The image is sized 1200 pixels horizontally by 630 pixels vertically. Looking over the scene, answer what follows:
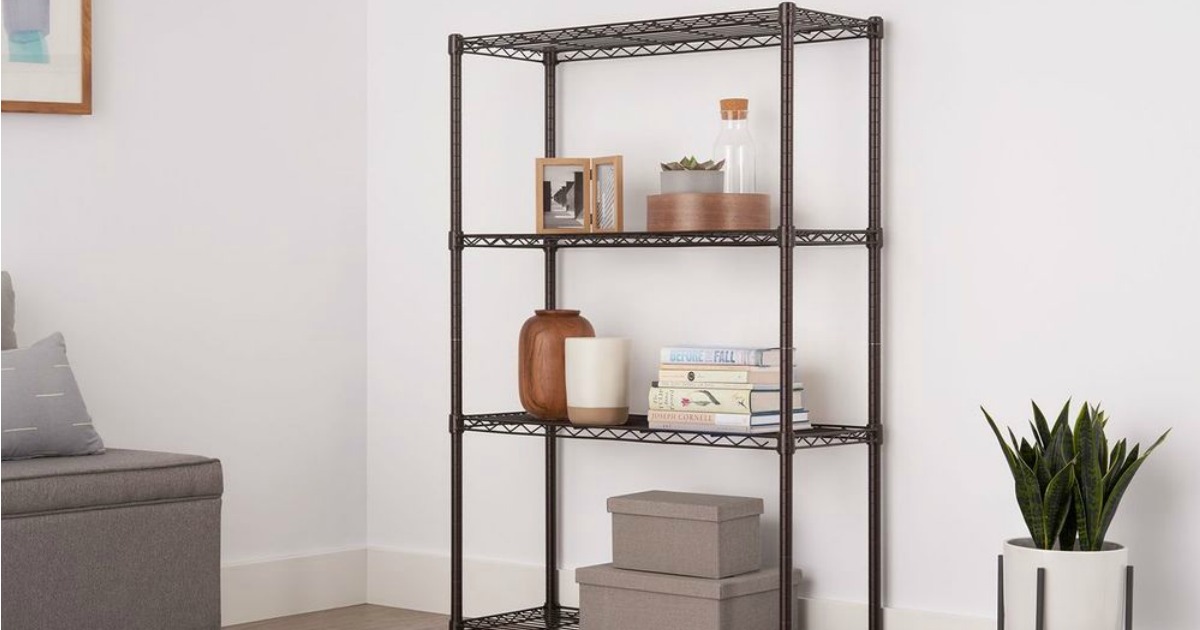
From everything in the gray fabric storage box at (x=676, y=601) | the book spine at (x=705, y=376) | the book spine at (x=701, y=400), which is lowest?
the gray fabric storage box at (x=676, y=601)

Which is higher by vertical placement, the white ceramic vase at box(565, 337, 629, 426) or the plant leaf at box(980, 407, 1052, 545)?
the white ceramic vase at box(565, 337, 629, 426)

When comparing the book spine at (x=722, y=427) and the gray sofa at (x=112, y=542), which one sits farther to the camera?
the book spine at (x=722, y=427)

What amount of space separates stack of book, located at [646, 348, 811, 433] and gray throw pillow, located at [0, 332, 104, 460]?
4.06 feet

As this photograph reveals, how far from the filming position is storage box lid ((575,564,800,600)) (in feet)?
10.2

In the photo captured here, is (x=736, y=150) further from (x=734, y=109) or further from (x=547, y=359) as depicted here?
(x=547, y=359)

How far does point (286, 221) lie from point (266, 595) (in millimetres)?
996

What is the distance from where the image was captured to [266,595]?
152 inches

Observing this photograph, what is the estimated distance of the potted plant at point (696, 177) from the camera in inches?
126

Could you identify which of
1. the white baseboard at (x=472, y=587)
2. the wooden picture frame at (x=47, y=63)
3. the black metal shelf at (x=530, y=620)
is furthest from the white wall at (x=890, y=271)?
the wooden picture frame at (x=47, y=63)

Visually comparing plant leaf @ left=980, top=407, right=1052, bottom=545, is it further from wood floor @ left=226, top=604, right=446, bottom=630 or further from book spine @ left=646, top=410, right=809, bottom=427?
wood floor @ left=226, top=604, right=446, bottom=630

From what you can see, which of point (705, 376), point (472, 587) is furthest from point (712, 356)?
point (472, 587)

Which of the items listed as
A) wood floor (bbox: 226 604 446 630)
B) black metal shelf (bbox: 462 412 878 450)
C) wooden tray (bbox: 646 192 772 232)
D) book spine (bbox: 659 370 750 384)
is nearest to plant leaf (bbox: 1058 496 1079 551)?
black metal shelf (bbox: 462 412 878 450)

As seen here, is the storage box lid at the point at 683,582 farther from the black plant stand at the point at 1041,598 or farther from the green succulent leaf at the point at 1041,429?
the green succulent leaf at the point at 1041,429

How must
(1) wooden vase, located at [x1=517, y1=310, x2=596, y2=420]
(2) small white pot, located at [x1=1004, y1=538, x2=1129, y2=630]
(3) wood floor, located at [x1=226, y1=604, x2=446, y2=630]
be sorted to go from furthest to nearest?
(3) wood floor, located at [x1=226, y1=604, x2=446, y2=630], (1) wooden vase, located at [x1=517, y1=310, x2=596, y2=420], (2) small white pot, located at [x1=1004, y1=538, x2=1129, y2=630]
